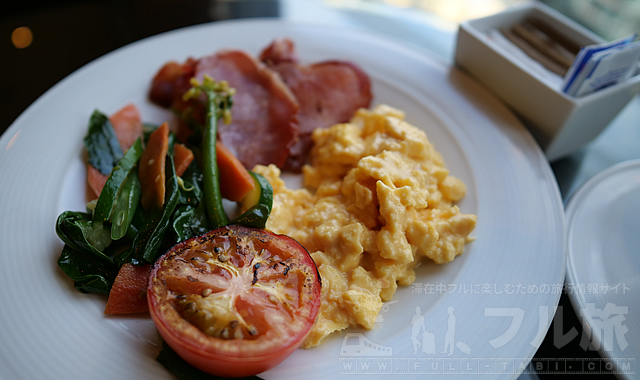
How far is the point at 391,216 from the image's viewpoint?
2.04m

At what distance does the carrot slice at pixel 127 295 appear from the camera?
190 cm

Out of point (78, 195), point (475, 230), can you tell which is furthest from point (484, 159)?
point (78, 195)

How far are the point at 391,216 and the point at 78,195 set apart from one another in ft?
5.74

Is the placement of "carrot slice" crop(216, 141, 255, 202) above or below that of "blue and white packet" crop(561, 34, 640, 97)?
below

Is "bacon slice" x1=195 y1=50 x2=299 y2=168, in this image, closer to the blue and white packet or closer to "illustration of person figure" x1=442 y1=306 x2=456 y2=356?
"illustration of person figure" x1=442 y1=306 x2=456 y2=356

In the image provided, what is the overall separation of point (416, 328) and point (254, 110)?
67.9 inches

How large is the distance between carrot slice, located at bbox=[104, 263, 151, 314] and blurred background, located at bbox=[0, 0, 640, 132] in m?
1.78

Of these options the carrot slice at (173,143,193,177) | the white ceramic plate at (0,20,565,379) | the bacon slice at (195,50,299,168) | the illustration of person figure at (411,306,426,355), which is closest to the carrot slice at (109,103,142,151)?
the white ceramic plate at (0,20,565,379)

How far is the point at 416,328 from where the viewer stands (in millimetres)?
1935

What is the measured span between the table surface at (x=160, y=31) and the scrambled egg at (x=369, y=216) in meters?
1.09

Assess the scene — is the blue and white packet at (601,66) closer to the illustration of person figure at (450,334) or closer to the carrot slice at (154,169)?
the illustration of person figure at (450,334)

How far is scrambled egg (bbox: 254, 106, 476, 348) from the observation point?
199cm

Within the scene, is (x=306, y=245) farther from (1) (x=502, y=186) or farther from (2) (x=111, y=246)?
(1) (x=502, y=186)

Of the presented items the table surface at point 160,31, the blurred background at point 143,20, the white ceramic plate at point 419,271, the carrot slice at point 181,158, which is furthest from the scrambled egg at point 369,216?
the blurred background at point 143,20
